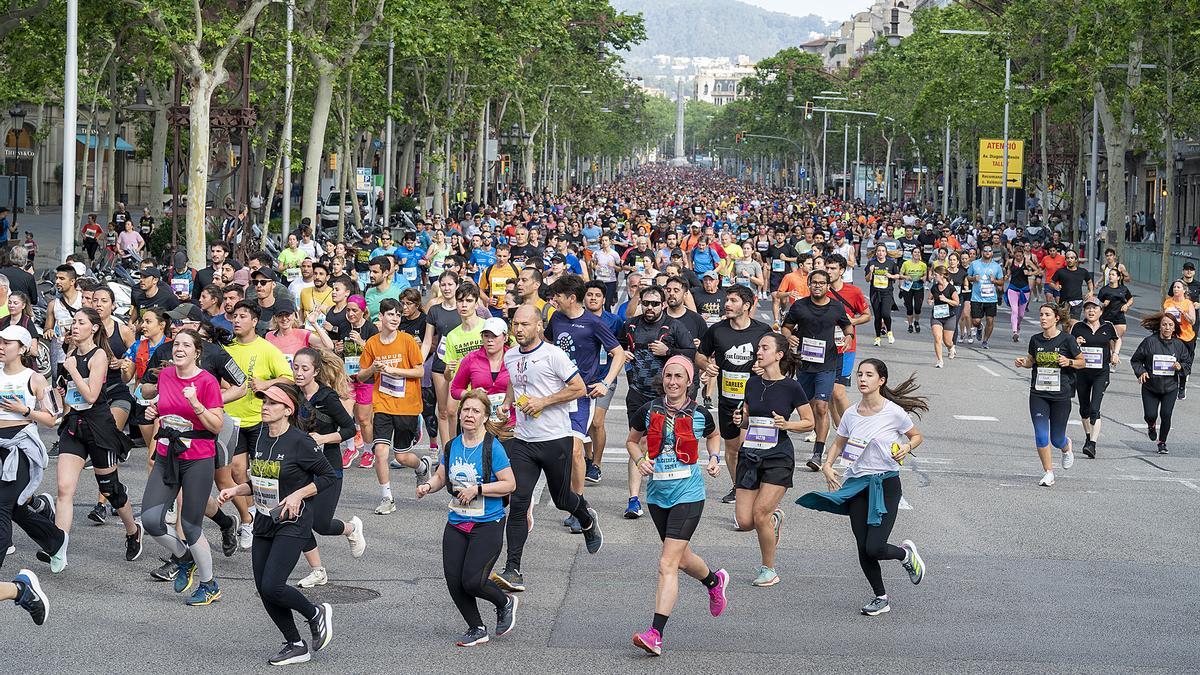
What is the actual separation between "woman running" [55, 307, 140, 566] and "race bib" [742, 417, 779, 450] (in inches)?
152

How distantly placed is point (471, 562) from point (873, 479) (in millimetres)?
2432

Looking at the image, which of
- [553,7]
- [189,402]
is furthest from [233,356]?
[553,7]

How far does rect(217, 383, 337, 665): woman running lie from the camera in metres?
8.37

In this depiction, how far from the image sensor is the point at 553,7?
176 feet

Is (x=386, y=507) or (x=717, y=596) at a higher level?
(x=717, y=596)

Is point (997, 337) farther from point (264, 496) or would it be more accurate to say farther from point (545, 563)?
point (264, 496)

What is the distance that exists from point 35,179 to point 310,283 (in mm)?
53620

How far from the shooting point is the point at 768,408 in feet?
35.7

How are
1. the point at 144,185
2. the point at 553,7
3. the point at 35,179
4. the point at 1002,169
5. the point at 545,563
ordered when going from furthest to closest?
1. the point at 144,185
2. the point at 35,179
3. the point at 1002,169
4. the point at 553,7
5. the point at 545,563

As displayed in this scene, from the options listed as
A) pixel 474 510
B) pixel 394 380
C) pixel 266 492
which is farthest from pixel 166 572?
pixel 394 380

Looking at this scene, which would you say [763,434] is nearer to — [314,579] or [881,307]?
[314,579]

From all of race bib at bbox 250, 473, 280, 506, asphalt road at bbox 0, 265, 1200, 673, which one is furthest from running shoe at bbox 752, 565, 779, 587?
race bib at bbox 250, 473, 280, 506

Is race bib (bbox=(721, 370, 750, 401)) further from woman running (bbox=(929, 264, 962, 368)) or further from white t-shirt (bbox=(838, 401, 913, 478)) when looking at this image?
woman running (bbox=(929, 264, 962, 368))

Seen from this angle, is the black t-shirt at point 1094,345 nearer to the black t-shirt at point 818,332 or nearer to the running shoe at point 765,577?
the black t-shirt at point 818,332
